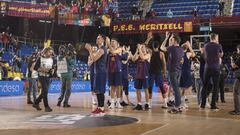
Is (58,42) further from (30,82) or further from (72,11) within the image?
(30,82)

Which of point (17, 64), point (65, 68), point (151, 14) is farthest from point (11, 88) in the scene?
point (151, 14)

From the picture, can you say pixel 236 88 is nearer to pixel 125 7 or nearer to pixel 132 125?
pixel 132 125

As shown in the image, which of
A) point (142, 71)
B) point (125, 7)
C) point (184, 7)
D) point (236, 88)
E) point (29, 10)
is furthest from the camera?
point (125, 7)

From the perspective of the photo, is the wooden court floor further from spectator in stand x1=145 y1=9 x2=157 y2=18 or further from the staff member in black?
spectator in stand x1=145 y1=9 x2=157 y2=18

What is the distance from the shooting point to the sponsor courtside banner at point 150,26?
28.2 m

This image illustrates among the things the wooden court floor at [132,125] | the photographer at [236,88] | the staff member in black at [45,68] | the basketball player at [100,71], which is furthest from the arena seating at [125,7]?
the wooden court floor at [132,125]

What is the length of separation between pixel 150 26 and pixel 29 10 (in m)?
7.80

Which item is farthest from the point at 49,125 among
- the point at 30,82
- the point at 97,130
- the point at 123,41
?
the point at 123,41

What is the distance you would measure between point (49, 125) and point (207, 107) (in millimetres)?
5407

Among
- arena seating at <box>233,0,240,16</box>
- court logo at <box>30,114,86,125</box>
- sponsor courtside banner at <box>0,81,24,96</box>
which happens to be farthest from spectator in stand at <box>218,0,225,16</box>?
court logo at <box>30,114,86,125</box>

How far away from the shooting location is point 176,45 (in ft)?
35.1

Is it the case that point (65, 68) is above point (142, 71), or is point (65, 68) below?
above

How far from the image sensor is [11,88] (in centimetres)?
1959

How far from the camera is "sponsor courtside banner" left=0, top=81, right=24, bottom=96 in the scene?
62.6ft
